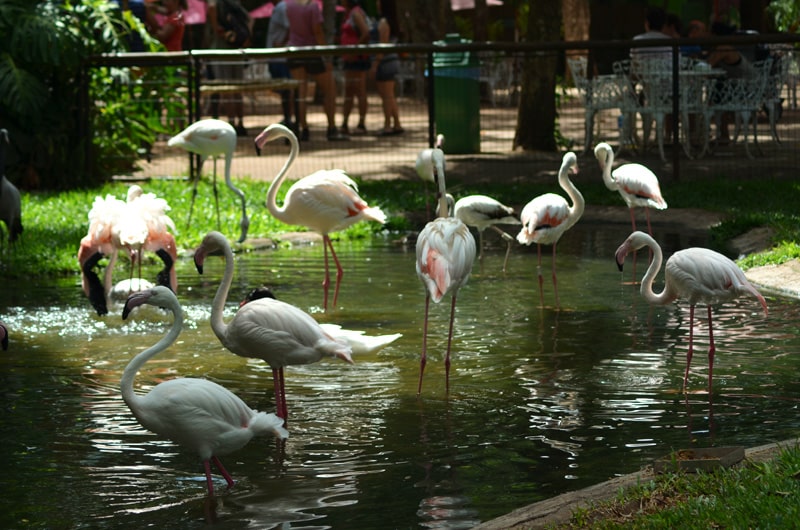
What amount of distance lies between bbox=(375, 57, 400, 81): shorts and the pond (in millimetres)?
9526

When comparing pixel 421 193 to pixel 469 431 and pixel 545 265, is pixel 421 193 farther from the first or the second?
pixel 469 431

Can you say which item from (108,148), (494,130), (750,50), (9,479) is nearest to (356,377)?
(9,479)

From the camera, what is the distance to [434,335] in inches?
318

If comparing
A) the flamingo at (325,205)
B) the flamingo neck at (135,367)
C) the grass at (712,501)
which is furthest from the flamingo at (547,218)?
the grass at (712,501)

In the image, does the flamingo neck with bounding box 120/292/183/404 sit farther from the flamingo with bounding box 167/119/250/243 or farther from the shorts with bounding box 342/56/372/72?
the shorts with bounding box 342/56/372/72

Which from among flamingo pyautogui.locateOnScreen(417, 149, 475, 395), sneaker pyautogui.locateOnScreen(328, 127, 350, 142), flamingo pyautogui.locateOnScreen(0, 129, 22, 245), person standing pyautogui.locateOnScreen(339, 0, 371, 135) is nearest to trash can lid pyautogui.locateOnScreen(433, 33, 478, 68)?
person standing pyautogui.locateOnScreen(339, 0, 371, 135)

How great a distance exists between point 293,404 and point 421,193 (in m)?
7.94

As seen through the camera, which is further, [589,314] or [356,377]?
[589,314]

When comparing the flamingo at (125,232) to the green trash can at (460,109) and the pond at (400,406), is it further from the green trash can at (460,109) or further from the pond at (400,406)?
the green trash can at (460,109)

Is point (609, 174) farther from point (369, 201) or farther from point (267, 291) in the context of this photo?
point (267, 291)

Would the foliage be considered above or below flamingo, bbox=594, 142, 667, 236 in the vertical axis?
above

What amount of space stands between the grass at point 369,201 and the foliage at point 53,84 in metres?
0.62

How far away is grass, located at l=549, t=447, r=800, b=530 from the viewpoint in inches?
A: 160

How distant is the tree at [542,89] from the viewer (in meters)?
17.0
